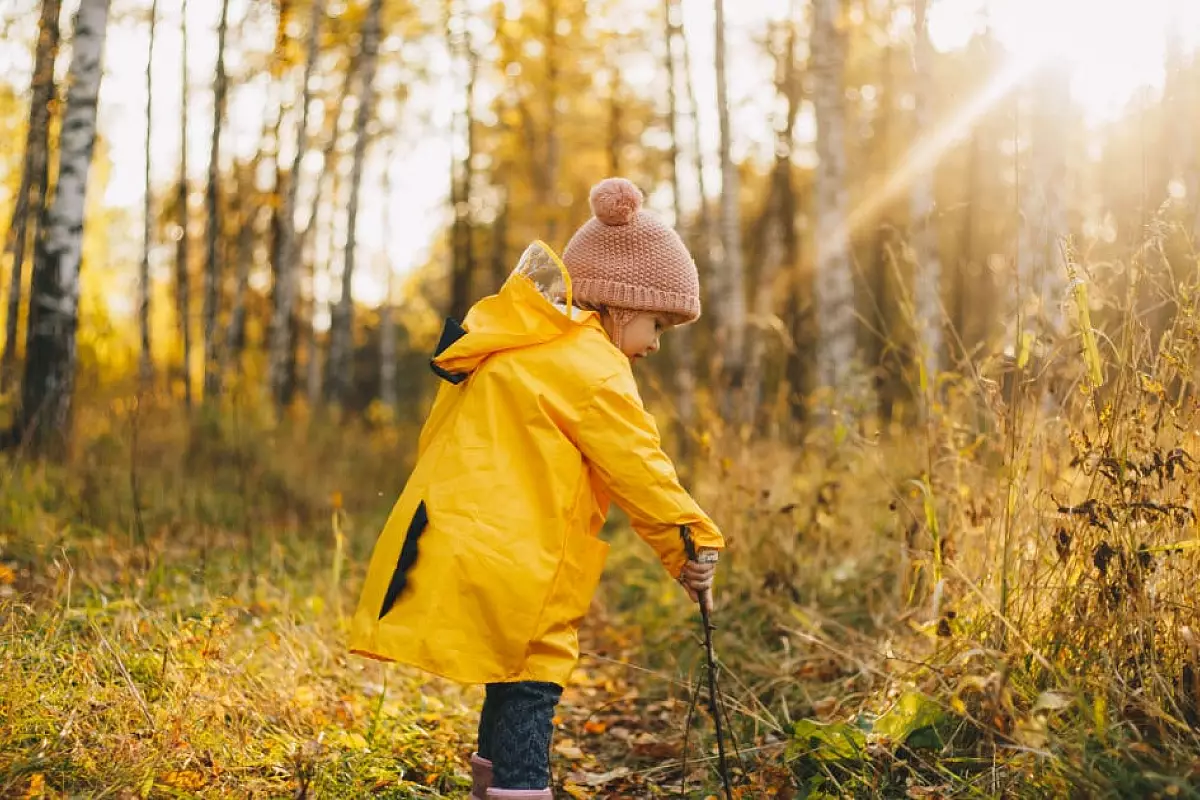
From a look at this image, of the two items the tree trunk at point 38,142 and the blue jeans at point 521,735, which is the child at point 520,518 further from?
the tree trunk at point 38,142

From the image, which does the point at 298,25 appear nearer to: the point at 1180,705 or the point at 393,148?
the point at 393,148

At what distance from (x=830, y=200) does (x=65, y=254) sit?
6.08 m

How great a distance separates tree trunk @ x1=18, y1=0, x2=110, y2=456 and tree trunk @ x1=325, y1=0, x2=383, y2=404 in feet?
15.4

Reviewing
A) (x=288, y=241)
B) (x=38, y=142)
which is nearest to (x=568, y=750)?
(x=38, y=142)

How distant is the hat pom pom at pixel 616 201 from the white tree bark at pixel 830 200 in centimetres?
616

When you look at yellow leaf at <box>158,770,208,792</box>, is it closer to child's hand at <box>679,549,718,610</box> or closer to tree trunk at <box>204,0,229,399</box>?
child's hand at <box>679,549,718,610</box>

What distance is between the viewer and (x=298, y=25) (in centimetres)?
1551

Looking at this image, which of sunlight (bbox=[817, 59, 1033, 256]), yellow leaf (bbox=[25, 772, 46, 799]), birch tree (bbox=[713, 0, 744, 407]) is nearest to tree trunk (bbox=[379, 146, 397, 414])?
birch tree (bbox=[713, 0, 744, 407])

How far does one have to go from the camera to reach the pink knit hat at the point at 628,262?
2.86 meters

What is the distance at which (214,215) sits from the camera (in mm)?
11500

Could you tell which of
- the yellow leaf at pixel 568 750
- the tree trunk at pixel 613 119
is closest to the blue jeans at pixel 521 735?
the yellow leaf at pixel 568 750

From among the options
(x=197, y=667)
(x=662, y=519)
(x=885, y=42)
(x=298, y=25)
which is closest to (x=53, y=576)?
(x=197, y=667)

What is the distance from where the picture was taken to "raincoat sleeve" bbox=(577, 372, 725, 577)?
2592mm

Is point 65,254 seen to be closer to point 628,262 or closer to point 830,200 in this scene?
point 628,262
